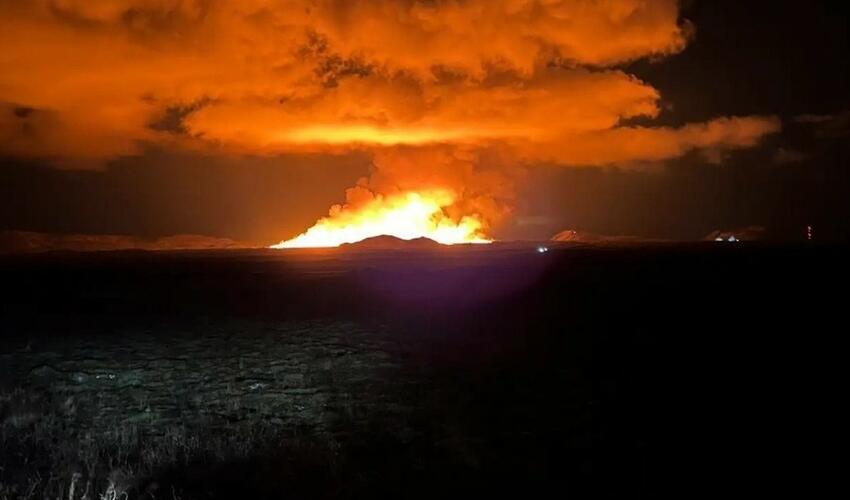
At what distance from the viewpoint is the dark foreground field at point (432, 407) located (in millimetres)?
14594

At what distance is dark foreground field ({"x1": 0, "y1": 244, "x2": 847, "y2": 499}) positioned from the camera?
14.6 meters

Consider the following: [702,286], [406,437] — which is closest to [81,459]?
[406,437]

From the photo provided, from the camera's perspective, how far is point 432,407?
21391 mm

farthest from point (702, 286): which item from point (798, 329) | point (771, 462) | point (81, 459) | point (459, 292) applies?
point (81, 459)

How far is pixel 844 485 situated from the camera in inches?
547

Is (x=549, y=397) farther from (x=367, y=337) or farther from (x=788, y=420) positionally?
(x=367, y=337)

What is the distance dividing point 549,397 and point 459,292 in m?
52.8

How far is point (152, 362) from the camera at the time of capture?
3080 centimetres

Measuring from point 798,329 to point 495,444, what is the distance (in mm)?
26792

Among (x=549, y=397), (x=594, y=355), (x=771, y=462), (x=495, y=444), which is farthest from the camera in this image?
(x=594, y=355)

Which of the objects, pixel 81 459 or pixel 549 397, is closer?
pixel 81 459

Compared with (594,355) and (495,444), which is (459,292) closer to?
(594,355)

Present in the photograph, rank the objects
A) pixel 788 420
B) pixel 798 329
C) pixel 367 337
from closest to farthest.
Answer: pixel 788 420, pixel 798 329, pixel 367 337

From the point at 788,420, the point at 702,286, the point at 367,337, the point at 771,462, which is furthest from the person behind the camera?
the point at 702,286
